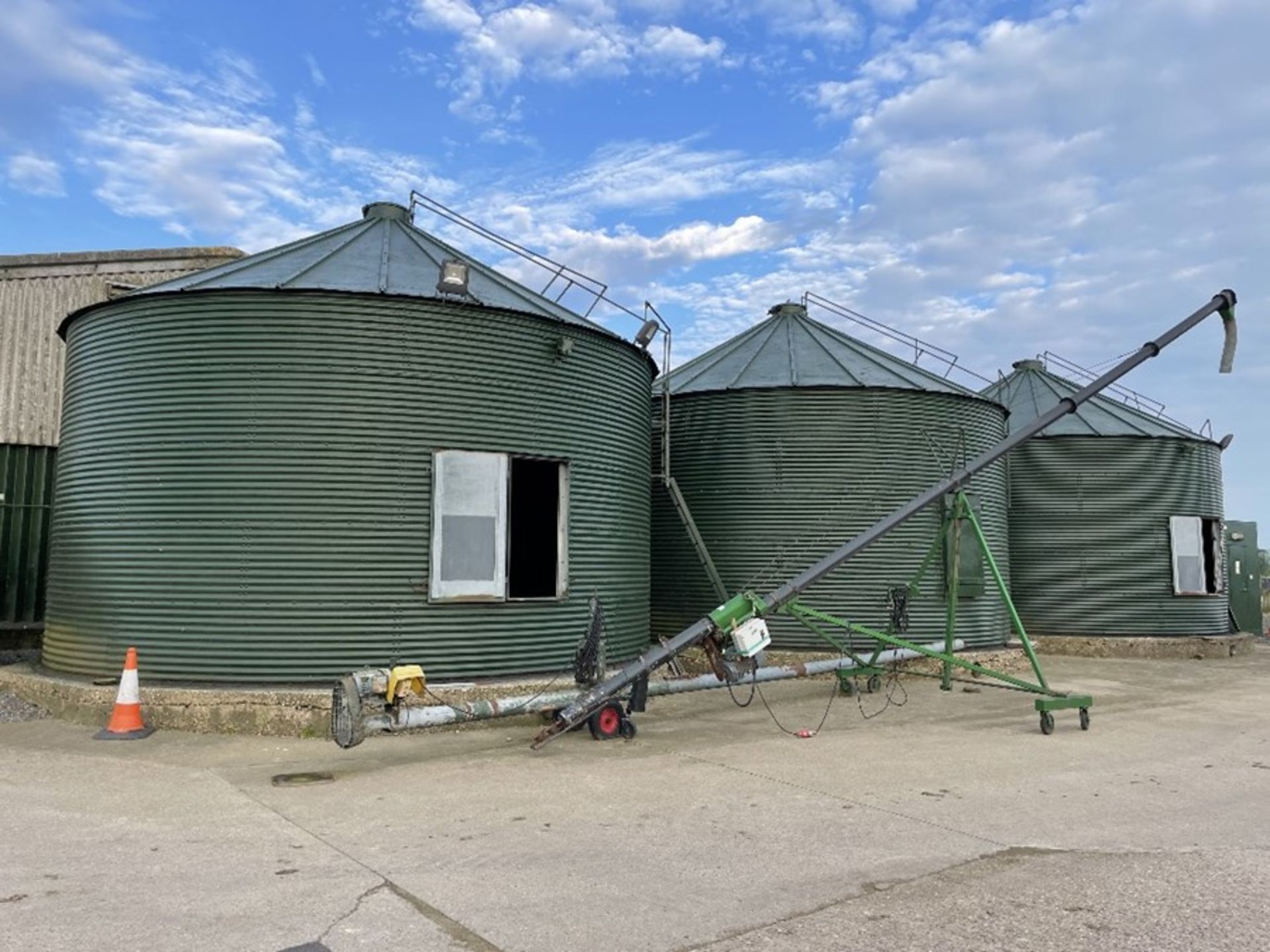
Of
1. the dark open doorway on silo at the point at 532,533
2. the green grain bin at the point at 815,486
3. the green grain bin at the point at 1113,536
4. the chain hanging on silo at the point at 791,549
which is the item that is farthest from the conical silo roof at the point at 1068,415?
the dark open doorway on silo at the point at 532,533

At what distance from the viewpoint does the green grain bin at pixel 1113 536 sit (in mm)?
20172

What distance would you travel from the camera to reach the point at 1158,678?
16.2m

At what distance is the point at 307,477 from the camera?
32.8 feet

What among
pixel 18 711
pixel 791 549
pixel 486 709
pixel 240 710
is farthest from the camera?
pixel 791 549

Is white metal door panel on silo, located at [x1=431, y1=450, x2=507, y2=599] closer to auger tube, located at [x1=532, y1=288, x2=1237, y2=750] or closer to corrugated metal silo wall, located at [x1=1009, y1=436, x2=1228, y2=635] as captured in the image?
auger tube, located at [x1=532, y1=288, x2=1237, y2=750]

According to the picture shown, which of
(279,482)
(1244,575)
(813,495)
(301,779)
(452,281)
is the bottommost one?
(301,779)

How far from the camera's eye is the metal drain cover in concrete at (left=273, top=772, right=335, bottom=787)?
7652mm

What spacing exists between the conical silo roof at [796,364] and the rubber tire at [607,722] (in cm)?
646

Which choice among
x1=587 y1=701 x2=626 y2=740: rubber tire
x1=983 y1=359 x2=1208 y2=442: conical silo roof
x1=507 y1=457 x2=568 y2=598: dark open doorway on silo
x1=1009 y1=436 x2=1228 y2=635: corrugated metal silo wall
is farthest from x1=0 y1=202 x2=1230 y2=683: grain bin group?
x1=983 y1=359 x2=1208 y2=442: conical silo roof

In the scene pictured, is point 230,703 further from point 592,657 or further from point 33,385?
point 33,385

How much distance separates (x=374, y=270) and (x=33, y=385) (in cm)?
864

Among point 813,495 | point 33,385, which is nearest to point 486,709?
point 813,495

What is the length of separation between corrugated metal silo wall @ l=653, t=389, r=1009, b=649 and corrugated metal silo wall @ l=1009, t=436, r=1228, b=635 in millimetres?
5227

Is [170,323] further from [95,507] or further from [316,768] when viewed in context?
[316,768]
